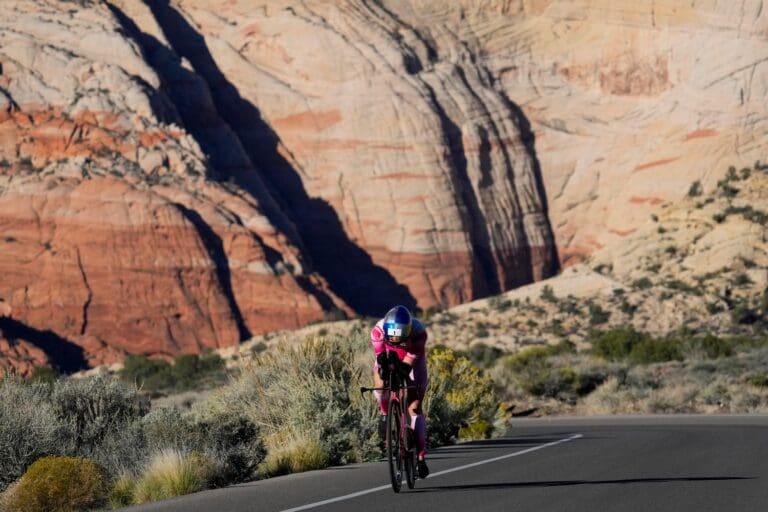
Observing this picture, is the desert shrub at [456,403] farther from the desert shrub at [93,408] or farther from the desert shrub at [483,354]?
the desert shrub at [483,354]

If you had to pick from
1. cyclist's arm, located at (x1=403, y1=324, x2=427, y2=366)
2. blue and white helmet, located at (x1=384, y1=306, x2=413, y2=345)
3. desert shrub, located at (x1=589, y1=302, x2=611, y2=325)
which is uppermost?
desert shrub, located at (x1=589, y1=302, x2=611, y2=325)

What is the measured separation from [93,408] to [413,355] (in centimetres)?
588

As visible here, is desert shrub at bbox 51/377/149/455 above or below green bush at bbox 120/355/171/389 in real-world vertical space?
below

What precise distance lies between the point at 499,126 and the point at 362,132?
32.8 ft

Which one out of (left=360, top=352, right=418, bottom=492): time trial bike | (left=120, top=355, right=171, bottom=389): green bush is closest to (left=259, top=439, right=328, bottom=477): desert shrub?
(left=360, top=352, right=418, bottom=492): time trial bike

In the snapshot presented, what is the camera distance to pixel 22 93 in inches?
3270

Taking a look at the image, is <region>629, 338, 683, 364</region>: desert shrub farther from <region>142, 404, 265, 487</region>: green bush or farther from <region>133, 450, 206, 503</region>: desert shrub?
<region>133, 450, 206, 503</region>: desert shrub

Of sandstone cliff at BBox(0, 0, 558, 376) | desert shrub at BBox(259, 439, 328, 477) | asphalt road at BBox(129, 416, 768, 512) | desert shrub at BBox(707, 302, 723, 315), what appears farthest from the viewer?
sandstone cliff at BBox(0, 0, 558, 376)

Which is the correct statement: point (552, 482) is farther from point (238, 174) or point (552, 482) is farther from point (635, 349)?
point (238, 174)

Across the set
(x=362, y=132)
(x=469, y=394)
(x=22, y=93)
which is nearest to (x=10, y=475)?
(x=469, y=394)

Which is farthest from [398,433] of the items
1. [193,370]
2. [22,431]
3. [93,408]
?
[193,370]

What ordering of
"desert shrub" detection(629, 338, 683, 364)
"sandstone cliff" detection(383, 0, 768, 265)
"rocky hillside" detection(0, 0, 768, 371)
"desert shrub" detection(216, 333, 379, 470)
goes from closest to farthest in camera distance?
1. "desert shrub" detection(216, 333, 379, 470)
2. "desert shrub" detection(629, 338, 683, 364)
3. "rocky hillside" detection(0, 0, 768, 371)
4. "sandstone cliff" detection(383, 0, 768, 265)

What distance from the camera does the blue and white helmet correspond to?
12.0 meters

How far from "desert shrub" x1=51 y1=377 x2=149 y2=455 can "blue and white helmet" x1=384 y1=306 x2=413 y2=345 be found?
16.4 feet
